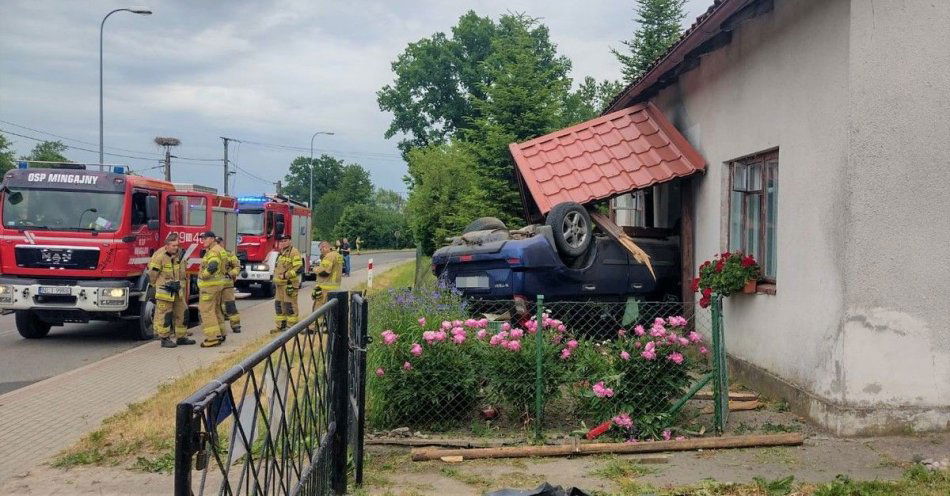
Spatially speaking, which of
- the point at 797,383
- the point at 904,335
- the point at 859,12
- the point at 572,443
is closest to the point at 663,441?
the point at 572,443

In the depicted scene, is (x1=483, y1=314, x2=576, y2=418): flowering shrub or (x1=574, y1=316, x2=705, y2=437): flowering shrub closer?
(x1=574, y1=316, x2=705, y2=437): flowering shrub

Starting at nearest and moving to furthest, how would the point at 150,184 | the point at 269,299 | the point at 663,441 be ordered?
the point at 663,441
the point at 150,184
the point at 269,299

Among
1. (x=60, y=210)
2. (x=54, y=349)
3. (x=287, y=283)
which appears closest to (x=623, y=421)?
(x=287, y=283)

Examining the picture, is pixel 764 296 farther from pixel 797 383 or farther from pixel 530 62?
pixel 530 62

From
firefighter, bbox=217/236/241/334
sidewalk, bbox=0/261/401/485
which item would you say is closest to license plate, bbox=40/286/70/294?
sidewalk, bbox=0/261/401/485

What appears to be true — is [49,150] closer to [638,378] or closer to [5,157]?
[5,157]

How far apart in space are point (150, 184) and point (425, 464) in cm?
972

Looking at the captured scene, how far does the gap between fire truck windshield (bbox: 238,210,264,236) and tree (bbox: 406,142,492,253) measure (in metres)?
4.53

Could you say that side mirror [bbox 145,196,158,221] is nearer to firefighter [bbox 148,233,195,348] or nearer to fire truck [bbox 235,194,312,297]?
firefighter [bbox 148,233,195,348]

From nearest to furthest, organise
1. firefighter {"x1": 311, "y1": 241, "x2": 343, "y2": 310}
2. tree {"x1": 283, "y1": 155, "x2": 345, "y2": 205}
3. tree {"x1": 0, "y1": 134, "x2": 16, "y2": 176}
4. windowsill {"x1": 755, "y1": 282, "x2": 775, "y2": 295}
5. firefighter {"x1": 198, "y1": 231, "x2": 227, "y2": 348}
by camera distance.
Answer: windowsill {"x1": 755, "y1": 282, "x2": 775, "y2": 295} < firefighter {"x1": 198, "y1": 231, "x2": 227, "y2": 348} < firefighter {"x1": 311, "y1": 241, "x2": 343, "y2": 310} < tree {"x1": 0, "y1": 134, "x2": 16, "y2": 176} < tree {"x1": 283, "y1": 155, "x2": 345, "y2": 205}

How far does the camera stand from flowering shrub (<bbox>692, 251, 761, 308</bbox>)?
773 centimetres

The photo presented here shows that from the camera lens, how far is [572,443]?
5938mm

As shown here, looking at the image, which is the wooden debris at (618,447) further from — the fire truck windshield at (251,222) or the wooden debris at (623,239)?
the fire truck windshield at (251,222)

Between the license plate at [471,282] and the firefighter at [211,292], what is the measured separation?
174 inches
